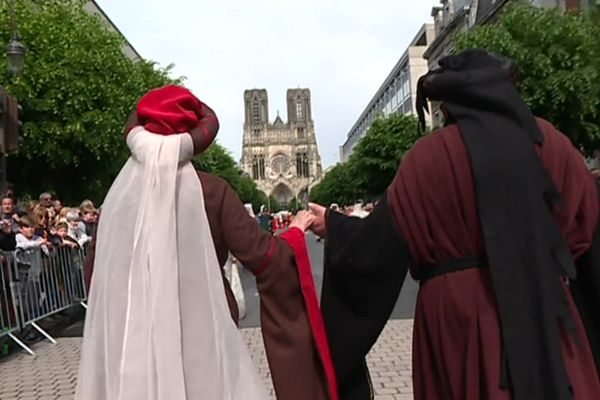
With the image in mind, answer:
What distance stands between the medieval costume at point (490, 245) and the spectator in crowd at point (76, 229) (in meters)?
10.4

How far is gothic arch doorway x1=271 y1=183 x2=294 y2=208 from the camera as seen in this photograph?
151 metres

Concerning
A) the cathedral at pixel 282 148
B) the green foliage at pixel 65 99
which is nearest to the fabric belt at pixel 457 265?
the green foliage at pixel 65 99

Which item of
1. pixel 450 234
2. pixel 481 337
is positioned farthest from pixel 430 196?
pixel 481 337

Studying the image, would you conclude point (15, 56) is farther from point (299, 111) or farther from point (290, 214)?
point (299, 111)

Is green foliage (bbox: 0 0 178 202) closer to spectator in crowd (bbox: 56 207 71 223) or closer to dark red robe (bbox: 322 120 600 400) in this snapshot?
spectator in crowd (bbox: 56 207 71 223)

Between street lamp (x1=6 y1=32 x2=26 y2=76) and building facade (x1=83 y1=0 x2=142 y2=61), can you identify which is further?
building facade (x1=83 y1=0 x2=142 y2=61)

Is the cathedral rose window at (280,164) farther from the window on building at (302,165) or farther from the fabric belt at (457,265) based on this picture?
the fabric belt at (457,265)

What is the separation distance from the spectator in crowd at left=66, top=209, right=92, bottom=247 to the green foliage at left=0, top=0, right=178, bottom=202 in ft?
44.3

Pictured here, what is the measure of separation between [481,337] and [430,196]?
19.9 inches

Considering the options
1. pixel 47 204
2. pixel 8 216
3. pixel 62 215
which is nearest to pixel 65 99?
pixel 62 215

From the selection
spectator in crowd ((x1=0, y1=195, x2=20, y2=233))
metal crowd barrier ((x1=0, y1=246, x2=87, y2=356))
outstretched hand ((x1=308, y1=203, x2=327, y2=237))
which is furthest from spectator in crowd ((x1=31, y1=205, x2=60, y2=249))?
outstretched hand ((x1=308, y1=203, x2=327, y2=237))

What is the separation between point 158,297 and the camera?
319 cm

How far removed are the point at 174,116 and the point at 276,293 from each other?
0.91 metres

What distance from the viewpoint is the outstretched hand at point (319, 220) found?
10.9 feet
